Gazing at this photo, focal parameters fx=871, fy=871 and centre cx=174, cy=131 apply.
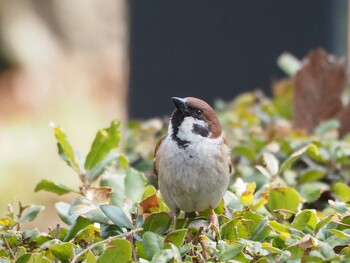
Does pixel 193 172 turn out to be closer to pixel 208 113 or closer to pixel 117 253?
pixel 208 113

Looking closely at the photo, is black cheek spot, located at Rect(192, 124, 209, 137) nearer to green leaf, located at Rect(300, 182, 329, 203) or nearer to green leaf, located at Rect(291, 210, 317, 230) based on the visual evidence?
green leaf, located at Rect(300, 182, 329, 203)

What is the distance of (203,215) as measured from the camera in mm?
2879

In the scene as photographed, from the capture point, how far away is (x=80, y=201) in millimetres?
2578

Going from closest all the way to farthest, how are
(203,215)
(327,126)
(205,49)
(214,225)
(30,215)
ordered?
(214,225)
(30,215)
(203,215)
(327,126)
(205,49)

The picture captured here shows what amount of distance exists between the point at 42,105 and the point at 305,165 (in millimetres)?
8060

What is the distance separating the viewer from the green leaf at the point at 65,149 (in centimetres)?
286

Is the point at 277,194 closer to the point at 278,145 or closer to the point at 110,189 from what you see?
the point at 110,189

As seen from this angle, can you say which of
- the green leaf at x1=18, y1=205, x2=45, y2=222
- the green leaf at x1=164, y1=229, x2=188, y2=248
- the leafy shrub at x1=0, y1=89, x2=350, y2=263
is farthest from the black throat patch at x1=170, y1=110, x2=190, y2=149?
the green leaf at x1=164, y1=229, x2=188, y2=248

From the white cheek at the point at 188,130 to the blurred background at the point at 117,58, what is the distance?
3.42 meters

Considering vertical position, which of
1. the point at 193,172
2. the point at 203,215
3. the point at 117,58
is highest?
the point at 193,172

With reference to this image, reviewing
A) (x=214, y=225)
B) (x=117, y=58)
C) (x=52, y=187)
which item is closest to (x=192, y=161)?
(x=52, y=187)

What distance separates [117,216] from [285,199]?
63 centimetres

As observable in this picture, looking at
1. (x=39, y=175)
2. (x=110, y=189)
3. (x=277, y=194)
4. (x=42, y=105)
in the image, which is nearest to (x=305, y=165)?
(x=277, y=194)

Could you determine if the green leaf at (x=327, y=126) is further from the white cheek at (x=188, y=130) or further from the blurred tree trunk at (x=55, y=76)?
the blurred tree trunk at (x=55, y=76)
